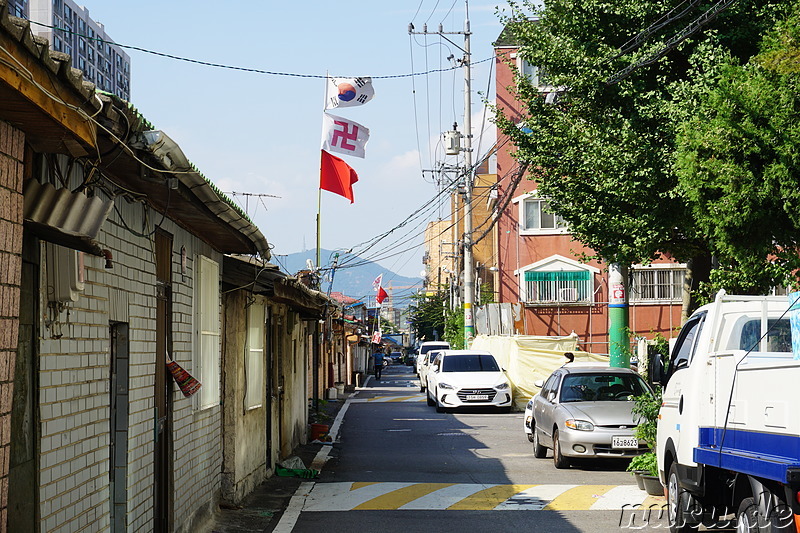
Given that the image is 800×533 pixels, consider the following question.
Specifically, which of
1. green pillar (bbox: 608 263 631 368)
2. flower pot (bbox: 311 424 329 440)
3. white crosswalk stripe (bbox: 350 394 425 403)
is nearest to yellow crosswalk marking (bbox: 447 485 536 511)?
green pillar (bbox: 608 263 631 368)

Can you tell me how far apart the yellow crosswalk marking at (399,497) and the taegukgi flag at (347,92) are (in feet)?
42.2

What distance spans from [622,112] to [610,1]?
5.02 feet

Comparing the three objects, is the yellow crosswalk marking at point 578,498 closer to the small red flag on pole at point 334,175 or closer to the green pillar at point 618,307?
the green pillar at point 618,307

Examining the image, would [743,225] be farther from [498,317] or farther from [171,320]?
[498,317]

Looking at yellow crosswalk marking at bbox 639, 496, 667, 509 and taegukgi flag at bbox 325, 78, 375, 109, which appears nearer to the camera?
yellow crosswalk marking at bbox 639, 496, 667, 509

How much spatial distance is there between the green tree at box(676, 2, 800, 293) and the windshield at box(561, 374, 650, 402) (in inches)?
223

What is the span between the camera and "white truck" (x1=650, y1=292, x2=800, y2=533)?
20.1 ft

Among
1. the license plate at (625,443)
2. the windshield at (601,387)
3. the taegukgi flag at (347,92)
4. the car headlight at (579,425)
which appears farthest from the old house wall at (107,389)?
the taegukgi flag at (347,92)

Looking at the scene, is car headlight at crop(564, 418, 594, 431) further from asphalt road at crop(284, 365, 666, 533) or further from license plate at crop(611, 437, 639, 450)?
asphalt road at crop(284, 365, 666, 533)

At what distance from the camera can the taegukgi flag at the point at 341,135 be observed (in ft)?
79.5

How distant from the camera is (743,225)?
10484 millimetres

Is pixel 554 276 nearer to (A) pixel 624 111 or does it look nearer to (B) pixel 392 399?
(B) pixel 392 399

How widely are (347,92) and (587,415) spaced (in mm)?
11897

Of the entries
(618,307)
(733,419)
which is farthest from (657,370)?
(618,307)
